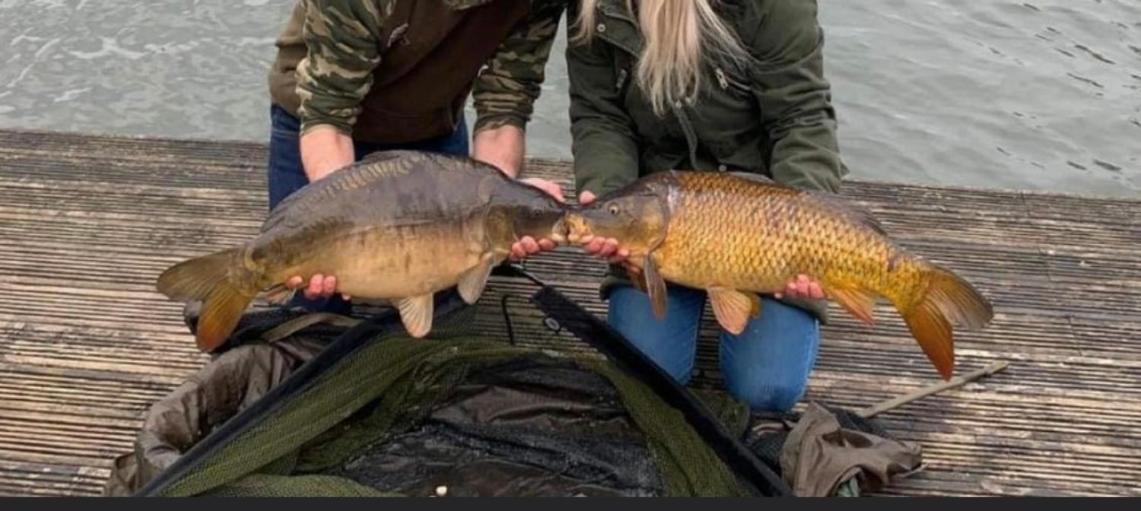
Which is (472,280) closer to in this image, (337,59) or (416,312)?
(416,312)

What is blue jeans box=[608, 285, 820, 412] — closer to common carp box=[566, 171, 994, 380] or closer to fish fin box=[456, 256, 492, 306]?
common carp box=[566, 171, 994, 380]

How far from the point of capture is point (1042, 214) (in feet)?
13.5

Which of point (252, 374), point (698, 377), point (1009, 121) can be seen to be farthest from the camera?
point (1009, 121)

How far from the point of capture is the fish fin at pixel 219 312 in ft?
7.54

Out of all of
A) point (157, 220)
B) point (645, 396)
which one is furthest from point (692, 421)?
point (157, 220)

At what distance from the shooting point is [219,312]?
2299 mm

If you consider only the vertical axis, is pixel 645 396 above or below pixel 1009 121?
above

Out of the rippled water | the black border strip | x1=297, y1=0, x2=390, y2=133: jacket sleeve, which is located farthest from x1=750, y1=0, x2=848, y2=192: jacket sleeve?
the rippled water

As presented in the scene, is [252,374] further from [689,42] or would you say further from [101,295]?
[689,42]

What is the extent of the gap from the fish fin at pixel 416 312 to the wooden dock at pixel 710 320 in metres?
0.49

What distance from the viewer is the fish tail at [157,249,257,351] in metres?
2.27

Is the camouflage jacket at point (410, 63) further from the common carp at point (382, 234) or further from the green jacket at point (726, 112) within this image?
the common carp at point (382, 234)

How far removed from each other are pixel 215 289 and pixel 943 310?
1.40 m

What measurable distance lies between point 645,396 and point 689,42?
0.82 m
